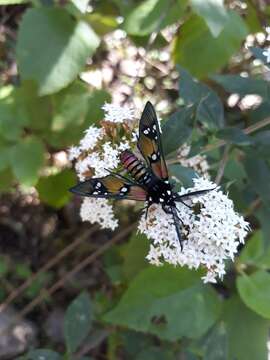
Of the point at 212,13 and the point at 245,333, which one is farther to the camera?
the point at 245,333

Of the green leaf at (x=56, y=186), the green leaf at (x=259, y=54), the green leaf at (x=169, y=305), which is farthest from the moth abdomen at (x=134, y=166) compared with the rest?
the green leaf at (x=56, y=186)

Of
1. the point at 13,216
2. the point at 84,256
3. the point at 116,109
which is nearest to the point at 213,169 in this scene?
the point at 116,109

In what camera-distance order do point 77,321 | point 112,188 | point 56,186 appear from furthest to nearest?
point 56,186, point 77,321, point 112,188

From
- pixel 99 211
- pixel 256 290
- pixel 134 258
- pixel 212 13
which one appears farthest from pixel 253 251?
pixel 212 13

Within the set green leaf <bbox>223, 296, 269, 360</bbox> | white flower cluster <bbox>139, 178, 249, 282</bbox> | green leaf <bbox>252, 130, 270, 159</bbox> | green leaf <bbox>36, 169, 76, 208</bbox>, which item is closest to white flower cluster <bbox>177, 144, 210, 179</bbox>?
green leaf <bbox>252, 130, 270, 159</bbox>

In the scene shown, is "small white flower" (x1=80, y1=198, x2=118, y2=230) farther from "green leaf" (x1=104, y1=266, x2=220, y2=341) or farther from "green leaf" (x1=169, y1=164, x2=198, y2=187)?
"green leaf" (x1=104, y1=266, x2=220, y2=341)

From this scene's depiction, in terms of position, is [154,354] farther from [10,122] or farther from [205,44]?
[205,44]

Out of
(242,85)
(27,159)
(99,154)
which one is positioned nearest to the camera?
(99,154)

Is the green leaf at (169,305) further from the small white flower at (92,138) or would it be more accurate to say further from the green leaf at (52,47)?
the green leaf at (52,47)
